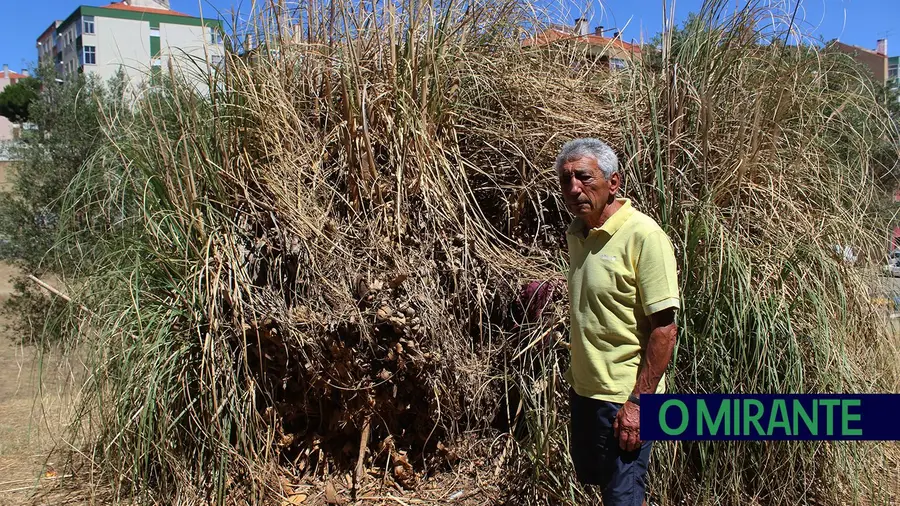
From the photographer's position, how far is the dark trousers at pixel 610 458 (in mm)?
2445

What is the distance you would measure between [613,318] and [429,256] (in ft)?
4.85

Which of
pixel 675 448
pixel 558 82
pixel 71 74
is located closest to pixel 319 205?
pixel 558 82

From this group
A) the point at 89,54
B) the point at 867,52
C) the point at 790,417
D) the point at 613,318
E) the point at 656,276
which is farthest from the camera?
the point at 89,54

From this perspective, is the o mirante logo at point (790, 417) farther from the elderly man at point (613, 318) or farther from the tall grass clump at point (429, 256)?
the elderly man at point (613, 318)

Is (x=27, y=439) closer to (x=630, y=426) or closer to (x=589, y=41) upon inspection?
(x=630, y=426)

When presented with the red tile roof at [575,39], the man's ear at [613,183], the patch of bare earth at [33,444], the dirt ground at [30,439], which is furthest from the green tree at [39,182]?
the man's ear at [613,183]

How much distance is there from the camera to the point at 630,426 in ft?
7.70

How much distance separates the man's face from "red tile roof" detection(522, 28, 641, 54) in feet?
7.74

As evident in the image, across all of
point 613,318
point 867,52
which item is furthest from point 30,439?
point 867,52

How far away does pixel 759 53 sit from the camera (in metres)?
4.20

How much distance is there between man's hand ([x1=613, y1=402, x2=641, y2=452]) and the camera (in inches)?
92.4

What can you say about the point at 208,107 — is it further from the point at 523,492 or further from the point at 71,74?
the point at 71,74

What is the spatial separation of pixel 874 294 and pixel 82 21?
54798 millimetres

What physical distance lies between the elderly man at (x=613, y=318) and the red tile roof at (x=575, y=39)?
2.33 meters
